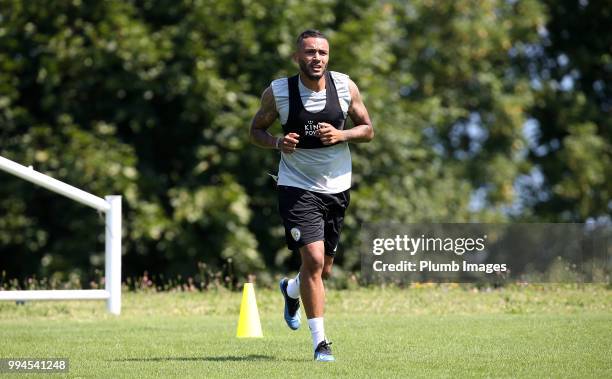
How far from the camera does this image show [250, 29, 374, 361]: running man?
28.7 feet

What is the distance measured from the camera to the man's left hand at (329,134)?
867cm

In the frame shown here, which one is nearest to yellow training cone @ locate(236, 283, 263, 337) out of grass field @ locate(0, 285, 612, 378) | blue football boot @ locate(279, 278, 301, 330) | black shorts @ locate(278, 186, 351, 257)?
grass field @ locate(0, 285, 612, 378)

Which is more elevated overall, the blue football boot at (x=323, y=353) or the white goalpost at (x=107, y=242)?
the white goalpost at (x=107, y=242)

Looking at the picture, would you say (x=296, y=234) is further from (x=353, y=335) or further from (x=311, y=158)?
(x=353, y=335)

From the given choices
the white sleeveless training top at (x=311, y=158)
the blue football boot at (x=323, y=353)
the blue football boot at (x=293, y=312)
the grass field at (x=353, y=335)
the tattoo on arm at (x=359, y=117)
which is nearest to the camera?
the grass field at (x=353, y=335)

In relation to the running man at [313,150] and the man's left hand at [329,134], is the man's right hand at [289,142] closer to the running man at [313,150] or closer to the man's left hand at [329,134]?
the running man at [313,150]

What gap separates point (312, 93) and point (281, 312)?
5672 millimetres

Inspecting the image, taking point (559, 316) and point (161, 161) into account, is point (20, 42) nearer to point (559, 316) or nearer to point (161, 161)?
point (161, 161)

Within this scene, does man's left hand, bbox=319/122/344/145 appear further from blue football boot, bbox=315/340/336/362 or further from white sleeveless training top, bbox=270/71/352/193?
blue football boot, bbox=315/340/336/362

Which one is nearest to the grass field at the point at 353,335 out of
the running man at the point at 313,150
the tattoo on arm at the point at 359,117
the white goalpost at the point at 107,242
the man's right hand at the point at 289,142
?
the white goalpost at the point at 107,242

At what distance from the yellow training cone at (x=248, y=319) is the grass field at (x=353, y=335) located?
17 centimetres

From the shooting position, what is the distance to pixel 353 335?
423 inches

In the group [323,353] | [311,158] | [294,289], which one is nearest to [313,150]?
[311,158]

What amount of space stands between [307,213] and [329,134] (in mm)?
635
